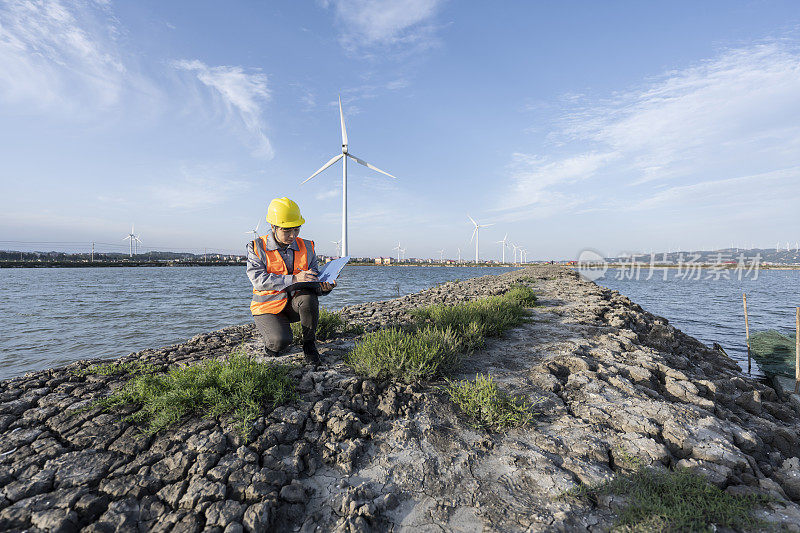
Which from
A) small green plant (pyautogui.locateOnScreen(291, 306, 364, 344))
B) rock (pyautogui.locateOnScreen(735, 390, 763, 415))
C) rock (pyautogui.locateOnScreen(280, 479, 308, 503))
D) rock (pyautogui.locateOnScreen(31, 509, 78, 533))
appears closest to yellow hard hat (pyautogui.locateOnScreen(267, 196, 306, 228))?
small green plant (pyautogui.locateOnScreen(291, 306, 364, 344))

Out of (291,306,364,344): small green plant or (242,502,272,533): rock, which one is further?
(291,306,364,344): small green plant

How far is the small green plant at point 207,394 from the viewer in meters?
3.23

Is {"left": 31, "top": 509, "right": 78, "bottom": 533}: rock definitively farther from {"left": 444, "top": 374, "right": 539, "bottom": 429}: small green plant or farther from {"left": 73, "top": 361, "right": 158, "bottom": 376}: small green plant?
{"left": 444, "top": 374, "right": 539, "bottom": 429}: small green plant

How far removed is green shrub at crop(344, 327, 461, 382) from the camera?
422cm

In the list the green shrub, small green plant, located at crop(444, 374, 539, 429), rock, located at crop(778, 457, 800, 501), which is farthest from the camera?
the green shrub

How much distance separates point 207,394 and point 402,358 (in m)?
2.14

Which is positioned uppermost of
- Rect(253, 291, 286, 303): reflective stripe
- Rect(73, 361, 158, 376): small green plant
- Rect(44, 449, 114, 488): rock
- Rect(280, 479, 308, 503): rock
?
Rect(253, 291, 286, 303): reflective stripe

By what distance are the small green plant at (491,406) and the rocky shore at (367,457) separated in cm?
12

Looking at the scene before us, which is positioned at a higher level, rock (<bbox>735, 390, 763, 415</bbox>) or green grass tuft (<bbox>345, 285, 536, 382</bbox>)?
green grass tuft (<bbox>345, 285, 536, 382</bbox>)

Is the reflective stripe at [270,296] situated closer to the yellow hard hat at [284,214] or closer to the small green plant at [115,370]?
the yellow hard hat at [284,214]

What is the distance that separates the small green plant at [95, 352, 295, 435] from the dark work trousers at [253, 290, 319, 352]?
1156 millimetres

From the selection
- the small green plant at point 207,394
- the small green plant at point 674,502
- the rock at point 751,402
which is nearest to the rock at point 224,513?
the small green plant at point 207,394

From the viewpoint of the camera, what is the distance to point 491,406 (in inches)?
142

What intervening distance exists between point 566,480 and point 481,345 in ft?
9.87
